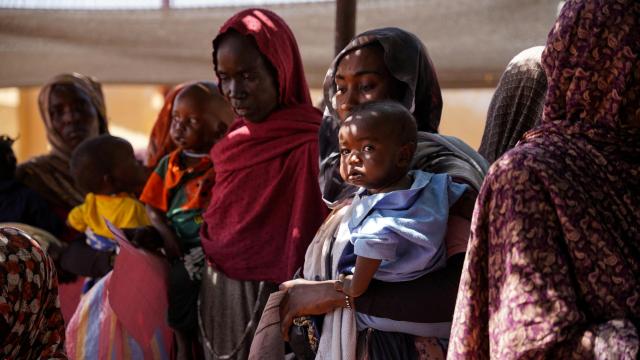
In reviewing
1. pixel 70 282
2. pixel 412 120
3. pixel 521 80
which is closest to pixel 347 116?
pixel 412 120

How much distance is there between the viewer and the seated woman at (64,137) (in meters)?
5.14

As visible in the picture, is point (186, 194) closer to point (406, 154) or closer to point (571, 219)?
point (406, 154)

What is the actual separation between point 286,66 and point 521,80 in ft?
3.34

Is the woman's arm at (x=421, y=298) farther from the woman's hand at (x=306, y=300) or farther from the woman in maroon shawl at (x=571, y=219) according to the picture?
A: the woman in maroon shawl at (x=571, y=219)

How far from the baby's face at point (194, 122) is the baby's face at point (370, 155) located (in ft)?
5.50

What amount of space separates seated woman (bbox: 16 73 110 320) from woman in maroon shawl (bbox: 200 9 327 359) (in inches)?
56.7

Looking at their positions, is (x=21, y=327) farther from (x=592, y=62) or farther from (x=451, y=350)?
(x=592, y=62)

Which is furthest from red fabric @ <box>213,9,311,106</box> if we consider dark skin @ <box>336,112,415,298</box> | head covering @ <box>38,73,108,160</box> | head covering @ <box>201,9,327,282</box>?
head covering @ <box>38,73,108,160</box>

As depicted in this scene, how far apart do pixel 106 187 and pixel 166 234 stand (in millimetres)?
611

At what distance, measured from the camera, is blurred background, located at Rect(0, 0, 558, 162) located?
5742mm

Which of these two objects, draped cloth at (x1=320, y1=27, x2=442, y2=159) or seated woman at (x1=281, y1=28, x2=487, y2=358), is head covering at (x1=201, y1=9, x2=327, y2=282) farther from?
draped cloth at (x1=320, y1=27, x2=442, y2=159)

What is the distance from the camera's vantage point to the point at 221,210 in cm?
387

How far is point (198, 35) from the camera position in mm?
6203

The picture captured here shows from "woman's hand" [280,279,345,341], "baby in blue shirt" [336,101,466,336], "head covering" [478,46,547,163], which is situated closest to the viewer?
"baby in blue shirt" [336,101,466,336]
